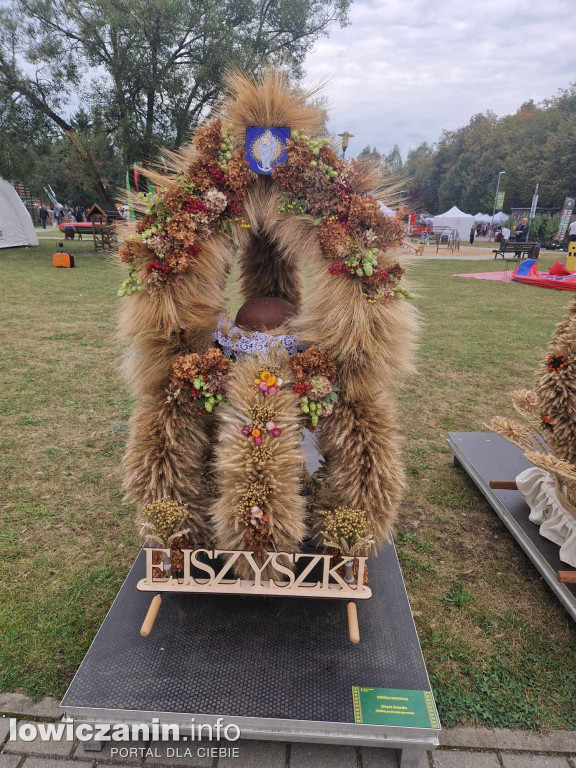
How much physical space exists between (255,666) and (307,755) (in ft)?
1.22

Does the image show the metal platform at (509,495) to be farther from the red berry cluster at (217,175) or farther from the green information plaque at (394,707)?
the red berry cluster at (217,175)

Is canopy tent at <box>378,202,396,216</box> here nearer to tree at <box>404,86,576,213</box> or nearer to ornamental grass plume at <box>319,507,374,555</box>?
ornamental grass plume at <box>319,507,374,555</box>

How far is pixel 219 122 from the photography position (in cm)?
228

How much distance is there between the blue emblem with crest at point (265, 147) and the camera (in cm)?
220

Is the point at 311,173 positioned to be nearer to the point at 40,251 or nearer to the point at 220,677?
the point at 220,677

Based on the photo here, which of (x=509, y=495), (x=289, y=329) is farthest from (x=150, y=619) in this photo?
(x=509, y=495)

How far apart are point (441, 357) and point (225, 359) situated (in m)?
5.57

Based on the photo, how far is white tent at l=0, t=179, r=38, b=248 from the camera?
17.9 m

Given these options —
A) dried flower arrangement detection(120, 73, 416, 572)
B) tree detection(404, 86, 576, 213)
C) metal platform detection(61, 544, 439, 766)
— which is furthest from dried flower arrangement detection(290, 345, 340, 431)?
tree detection(404, 86, 576, 213)

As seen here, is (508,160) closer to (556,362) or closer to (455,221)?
(455,221)

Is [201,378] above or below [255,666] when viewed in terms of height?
above

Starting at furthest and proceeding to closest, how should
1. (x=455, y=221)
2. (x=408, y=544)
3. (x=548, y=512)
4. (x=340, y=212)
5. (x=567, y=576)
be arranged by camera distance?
(x=455, y=221), (x=408, y=544), (x=548, y=512), (x=567, y=576), (x=340, y=212)

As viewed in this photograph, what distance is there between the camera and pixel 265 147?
2.22 m

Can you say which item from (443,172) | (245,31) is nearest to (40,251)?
(245,31)
